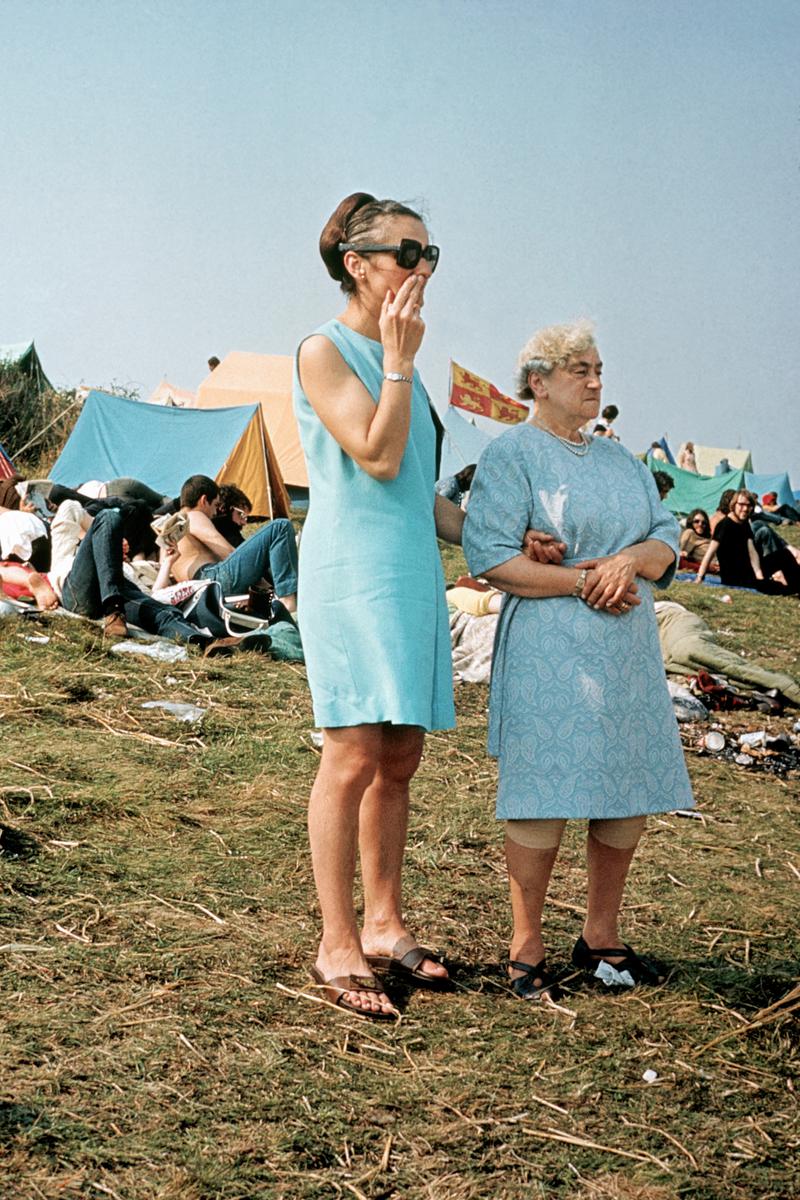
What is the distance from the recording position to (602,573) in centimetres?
292

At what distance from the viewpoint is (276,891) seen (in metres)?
3.49

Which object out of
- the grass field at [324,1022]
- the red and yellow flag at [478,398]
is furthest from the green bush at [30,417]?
the grass field at [324,1022]

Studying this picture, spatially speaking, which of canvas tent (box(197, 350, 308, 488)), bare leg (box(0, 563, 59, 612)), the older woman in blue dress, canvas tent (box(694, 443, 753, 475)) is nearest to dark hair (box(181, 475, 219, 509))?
bare leg (box(0, 563, 59, 612))

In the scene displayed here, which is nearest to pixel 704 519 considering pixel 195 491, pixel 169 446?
pixel 169 446

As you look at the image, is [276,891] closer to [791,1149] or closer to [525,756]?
[525,756]

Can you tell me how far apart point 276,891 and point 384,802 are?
760 millimetres

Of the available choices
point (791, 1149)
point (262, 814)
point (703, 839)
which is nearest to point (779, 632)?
point (703, 839)

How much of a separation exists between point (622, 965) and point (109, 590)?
481 cm

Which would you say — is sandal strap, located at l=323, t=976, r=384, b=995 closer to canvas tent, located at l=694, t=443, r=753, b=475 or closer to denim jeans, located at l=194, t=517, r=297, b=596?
denim jeans, located at l=194, t=517, r=297, b=596

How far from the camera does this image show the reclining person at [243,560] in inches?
304

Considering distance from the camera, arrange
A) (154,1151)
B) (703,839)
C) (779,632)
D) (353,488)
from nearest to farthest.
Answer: (154,1151), (353,488), (703,839), (779,632)

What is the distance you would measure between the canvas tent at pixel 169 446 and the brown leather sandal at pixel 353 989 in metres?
13.2

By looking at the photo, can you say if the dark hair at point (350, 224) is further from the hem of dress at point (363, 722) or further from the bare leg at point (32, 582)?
the bare leg at point (32, 582)

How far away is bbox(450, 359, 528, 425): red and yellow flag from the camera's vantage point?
21750 millimetres
